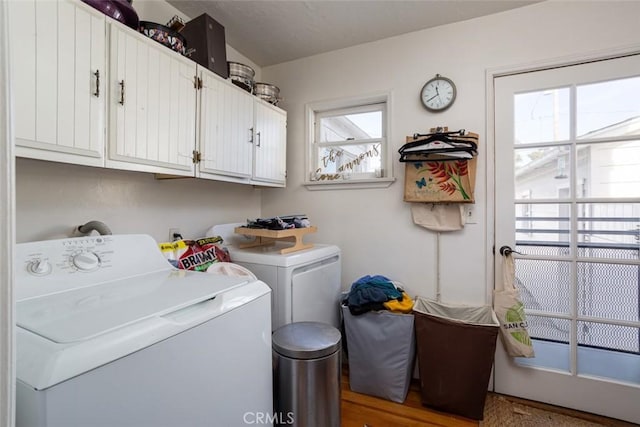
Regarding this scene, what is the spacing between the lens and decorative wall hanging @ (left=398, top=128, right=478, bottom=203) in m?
1.84

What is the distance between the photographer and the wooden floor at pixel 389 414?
1616mm

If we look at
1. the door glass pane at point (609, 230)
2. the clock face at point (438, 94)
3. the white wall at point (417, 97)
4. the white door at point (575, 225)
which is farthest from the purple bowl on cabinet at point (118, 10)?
the door glass pane at point (609, 230)

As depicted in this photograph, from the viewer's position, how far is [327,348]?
A: 140 cm

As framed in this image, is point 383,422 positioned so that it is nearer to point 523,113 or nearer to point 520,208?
point 520,208

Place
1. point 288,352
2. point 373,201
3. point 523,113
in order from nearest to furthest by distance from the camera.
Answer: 1. point 288,352
2. point 523,113
3. point 373,201

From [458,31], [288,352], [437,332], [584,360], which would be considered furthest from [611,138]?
[288,352]

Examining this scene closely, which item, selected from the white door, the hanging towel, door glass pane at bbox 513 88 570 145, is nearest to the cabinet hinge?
the hanging towel

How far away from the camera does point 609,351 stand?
1.70 m

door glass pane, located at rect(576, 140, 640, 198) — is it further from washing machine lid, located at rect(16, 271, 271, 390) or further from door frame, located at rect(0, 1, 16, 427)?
door frame, located at rect(0, 1, 16, 427)

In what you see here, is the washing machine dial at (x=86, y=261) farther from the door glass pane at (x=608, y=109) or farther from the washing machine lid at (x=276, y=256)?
the door glass pane at (x=608, y=109)

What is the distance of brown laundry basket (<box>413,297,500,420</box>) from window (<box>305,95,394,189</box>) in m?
1.03

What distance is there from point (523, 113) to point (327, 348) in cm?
185

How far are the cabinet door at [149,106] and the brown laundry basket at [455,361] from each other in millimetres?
1641

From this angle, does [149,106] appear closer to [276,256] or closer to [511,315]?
[276,256]
